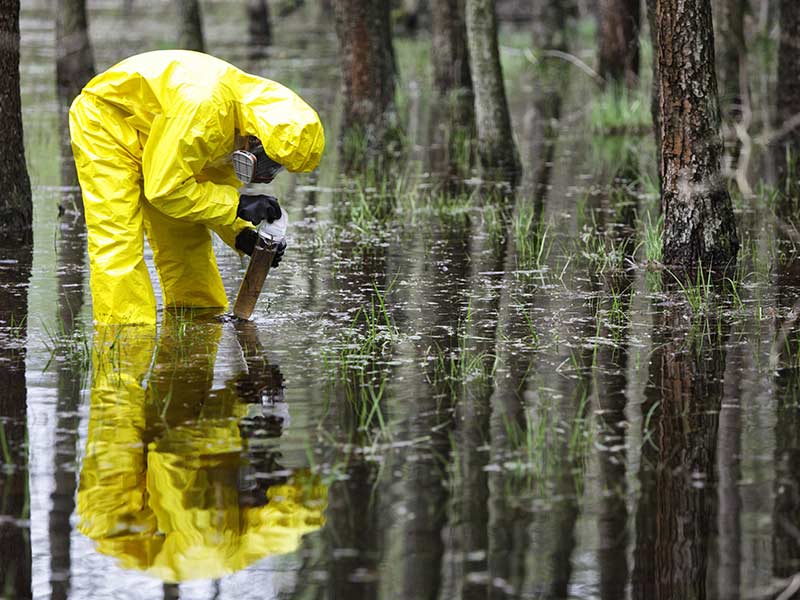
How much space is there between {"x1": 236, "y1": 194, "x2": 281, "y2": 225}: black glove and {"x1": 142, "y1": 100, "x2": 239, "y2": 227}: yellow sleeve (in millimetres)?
130

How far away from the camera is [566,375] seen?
655 centimetres

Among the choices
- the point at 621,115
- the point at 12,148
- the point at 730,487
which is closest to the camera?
the point at 730,487

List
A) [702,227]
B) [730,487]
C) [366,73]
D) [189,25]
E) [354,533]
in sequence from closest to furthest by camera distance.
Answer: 1. [354,533]
2. [730,487]
3. [702,227]
4. [366,73]
5. [189,25]

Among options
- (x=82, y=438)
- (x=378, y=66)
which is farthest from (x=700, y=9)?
(x=378, y=66)

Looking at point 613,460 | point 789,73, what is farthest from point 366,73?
point 613,460

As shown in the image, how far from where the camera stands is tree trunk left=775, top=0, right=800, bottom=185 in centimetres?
1376

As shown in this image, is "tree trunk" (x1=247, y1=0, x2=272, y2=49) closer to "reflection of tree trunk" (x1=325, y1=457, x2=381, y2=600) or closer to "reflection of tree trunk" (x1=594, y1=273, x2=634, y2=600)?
"reflection of tree trunk" (x1=594, y1=273, x2=634, y2=600)

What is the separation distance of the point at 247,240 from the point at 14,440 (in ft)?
7.35

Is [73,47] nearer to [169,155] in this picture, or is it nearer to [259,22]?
[169,155]

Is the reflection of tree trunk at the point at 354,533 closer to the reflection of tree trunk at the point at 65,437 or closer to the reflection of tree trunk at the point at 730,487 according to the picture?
the reflection of tree trunk at the point at 65,437

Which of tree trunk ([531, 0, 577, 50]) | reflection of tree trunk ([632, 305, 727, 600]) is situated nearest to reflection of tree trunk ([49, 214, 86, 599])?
reflection of tree trunk ([632, 305, 727, 600])

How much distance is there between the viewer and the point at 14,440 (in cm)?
559

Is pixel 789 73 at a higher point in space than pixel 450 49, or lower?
lower

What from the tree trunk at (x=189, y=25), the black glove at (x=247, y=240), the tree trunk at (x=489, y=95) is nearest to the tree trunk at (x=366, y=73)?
the tree trunk at (x=489, y=95)
